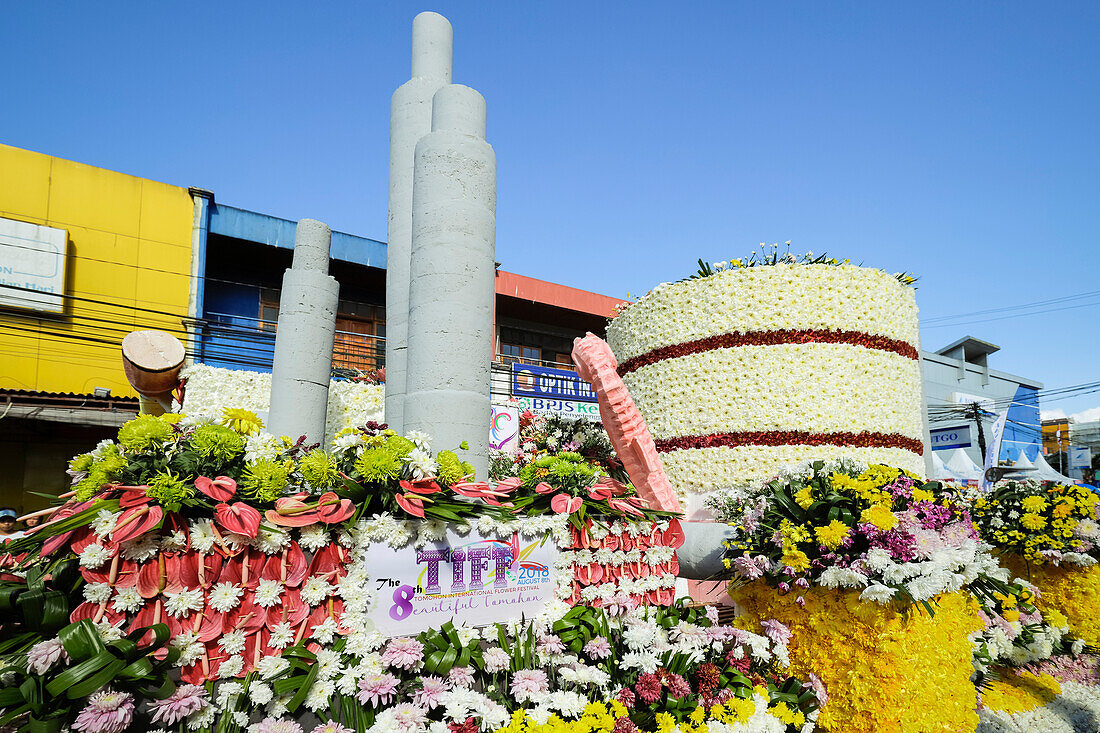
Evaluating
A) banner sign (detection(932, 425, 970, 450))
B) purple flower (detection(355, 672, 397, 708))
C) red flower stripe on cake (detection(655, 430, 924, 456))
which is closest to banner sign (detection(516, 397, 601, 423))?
red flower stripe on cake (detection(655, 430, 924, 456))

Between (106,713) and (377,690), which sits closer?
(106,713)

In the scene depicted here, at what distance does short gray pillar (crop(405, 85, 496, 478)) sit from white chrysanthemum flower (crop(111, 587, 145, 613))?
7.26ft

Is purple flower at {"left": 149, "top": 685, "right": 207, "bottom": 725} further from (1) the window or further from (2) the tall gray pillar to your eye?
(1) the window

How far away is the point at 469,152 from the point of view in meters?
4.82

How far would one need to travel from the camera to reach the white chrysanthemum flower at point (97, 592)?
7.39ft

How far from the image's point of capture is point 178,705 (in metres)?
2.25

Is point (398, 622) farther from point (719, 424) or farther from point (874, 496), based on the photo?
point (719, 424)

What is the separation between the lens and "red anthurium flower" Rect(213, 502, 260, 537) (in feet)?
8.09

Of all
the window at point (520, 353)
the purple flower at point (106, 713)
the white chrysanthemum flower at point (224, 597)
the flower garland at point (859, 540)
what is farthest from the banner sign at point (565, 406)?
the purple flower at point (106, 713)

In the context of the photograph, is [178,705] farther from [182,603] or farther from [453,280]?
[453,280]

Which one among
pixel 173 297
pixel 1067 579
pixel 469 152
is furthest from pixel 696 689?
pixel 173 297

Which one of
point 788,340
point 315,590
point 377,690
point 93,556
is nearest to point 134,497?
point 93,556

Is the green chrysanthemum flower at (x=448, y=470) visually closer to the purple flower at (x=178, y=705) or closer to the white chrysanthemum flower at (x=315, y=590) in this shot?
the white chrysanthemum flower at (x=315, y=590)

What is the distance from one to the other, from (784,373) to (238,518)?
6.07 metres
